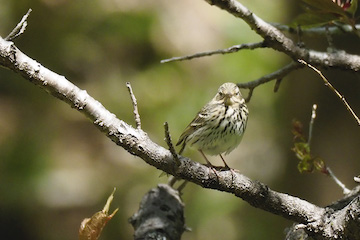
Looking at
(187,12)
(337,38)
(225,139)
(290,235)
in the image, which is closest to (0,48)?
(290,235)

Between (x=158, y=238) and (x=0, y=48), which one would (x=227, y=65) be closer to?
(x=158, y=238)

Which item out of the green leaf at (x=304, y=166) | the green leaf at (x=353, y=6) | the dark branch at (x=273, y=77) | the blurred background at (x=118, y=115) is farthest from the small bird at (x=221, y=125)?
the blurred background at (x=118, y=115)

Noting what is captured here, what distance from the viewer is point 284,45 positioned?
243 cm

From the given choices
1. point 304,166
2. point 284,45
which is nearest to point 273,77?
point 284,45

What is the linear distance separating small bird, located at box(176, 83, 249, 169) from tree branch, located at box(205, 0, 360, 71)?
1.57 ft

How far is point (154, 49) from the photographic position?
6.20 meters

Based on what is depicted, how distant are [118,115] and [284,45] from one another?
3.04 meters

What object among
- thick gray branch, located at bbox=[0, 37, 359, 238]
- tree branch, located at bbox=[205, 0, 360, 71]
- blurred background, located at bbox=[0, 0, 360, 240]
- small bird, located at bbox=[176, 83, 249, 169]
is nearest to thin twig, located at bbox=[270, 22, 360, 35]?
tree branch, located at bbox=[205, 0, 360, 71]

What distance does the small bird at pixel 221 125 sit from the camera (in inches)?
115

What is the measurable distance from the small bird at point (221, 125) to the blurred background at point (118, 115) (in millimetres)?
1651

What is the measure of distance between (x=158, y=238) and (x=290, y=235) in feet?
1.81

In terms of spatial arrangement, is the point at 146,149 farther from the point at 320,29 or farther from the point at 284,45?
the point at 320,29

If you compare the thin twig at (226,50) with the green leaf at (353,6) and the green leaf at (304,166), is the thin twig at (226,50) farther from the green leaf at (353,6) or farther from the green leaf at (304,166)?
the green leaf at (304,166)

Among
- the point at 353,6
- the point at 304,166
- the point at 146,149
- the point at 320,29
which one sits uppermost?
the point at 320,29
